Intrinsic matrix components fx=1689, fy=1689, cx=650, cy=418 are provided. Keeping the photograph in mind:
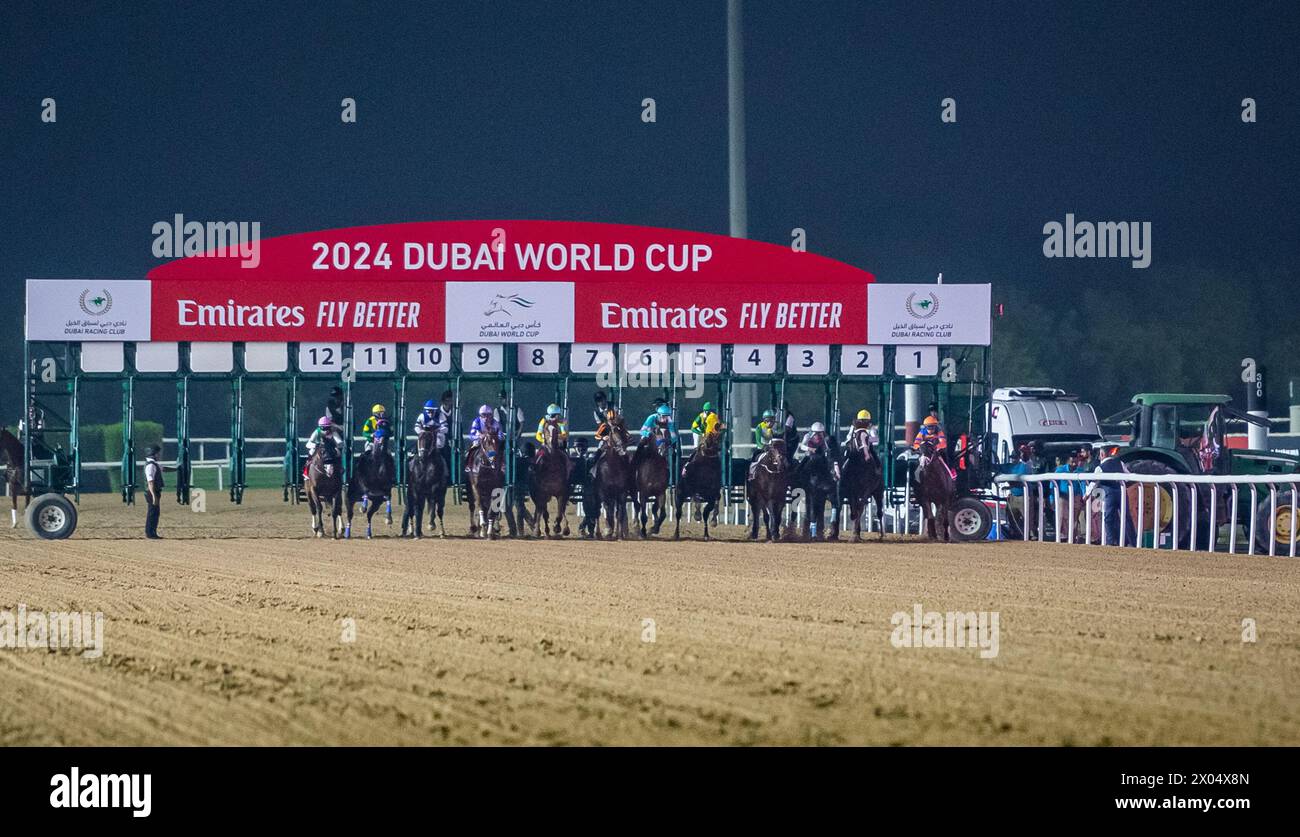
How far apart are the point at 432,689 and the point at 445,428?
1514cm

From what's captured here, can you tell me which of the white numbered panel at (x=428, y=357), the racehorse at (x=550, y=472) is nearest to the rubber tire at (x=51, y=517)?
the white numbered panel at (x=428, y=357)

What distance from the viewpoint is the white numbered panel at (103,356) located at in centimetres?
2272

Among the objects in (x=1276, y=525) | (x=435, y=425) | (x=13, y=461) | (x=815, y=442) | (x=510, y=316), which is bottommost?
(x=1276, y=525)

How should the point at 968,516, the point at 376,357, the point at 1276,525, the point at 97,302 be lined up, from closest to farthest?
1. the point at 1276,525
2. the point at 968,516
3. the point at 97,302
4. the point at 376,357

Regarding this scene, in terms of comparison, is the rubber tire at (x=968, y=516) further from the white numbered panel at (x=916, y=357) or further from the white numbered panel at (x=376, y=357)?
the white numbered panel at (x=376, y=357)

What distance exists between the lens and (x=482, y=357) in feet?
77.6

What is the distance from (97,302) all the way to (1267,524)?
14988 millimetres

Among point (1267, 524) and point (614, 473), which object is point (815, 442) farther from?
point (1267, 524)

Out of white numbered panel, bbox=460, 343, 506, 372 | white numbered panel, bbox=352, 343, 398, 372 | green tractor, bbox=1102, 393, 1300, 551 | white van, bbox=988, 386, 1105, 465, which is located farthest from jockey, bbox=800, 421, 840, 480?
white van, bbox=988, 386, 1105, 465

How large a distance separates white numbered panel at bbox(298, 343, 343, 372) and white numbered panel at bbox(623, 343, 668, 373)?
13.0 ft

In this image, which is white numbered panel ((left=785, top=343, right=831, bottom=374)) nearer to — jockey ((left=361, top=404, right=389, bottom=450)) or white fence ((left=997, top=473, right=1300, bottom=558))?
white fence ((left=997, top=473, right=1300, bottom=558))

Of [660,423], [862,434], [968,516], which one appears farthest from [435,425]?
[968,516]
